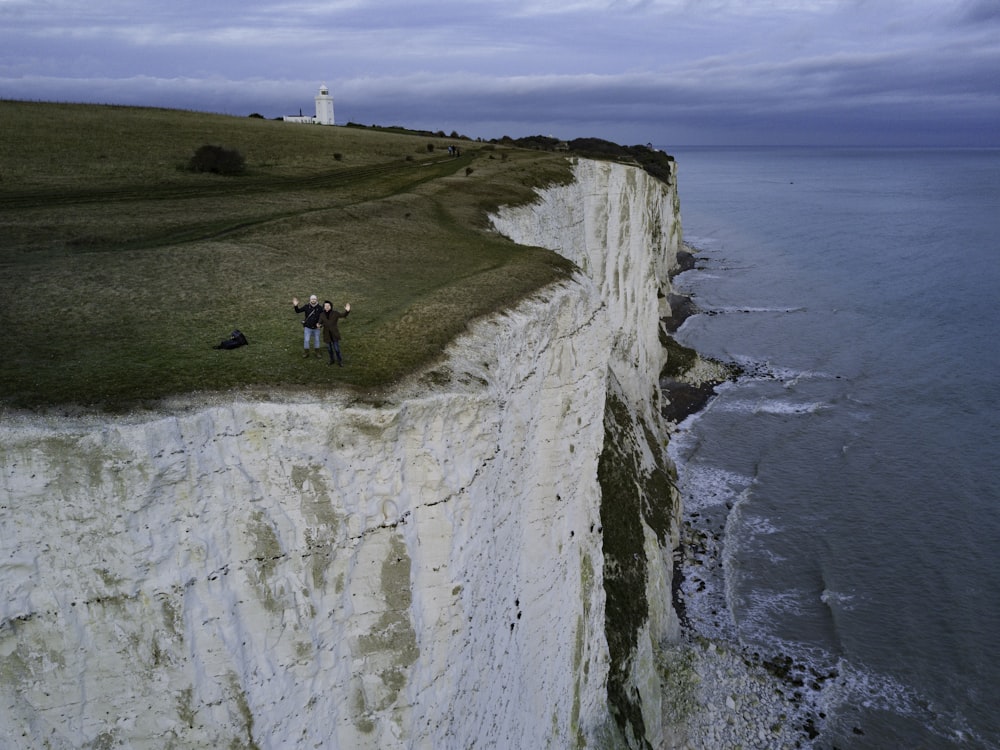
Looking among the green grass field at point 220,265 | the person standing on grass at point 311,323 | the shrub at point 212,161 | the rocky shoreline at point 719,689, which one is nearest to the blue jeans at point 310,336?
the person standing on grass at point 311,323

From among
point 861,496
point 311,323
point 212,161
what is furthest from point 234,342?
point 861,496

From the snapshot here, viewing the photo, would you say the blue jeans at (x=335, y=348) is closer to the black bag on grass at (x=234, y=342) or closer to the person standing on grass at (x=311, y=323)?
the person standing on grass at (x=311, y=323)

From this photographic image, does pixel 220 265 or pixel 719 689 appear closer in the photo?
pixel 220 265

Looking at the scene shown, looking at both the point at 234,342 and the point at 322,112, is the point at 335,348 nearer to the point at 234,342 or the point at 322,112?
the point at 234,342

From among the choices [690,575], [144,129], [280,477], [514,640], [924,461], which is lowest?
[690,575]

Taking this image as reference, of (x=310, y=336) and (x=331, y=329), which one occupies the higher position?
(x=331, y=329)

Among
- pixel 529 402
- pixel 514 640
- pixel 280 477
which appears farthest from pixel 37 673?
pixel 529 402

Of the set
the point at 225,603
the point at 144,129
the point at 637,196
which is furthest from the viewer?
the point at 144,129

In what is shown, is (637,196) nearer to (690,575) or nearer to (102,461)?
(690,575)
